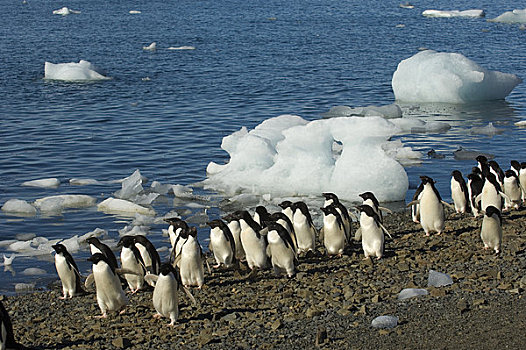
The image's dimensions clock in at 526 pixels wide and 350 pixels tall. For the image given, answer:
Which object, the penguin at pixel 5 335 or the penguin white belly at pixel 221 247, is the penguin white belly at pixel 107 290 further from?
the penguin white belly at pixel 221 247

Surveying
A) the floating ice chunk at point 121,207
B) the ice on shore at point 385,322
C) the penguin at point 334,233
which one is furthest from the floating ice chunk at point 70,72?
the ice on shore at point 385,322

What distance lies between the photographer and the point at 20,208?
13.0m

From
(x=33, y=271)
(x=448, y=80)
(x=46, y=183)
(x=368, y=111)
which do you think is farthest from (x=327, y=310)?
(x=448, y=80)

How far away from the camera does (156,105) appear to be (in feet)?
76.1

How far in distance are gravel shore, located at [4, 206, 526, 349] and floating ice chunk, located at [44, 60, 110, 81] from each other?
60.5ft

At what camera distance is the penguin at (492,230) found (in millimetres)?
8703

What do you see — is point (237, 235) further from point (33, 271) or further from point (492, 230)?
point (492, 230)

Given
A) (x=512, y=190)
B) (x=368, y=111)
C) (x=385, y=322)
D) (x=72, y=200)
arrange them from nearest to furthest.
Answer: (x=385, y=322), (x=512, y=190), (x=72, y=200), (x=368, y=111)

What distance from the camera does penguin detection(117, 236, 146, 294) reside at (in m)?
8.32

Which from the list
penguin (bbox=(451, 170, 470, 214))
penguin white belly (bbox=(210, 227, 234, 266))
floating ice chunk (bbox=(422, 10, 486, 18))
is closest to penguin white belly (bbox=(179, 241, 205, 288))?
penguin white belly (bbox=(210, 227, 234, 266))

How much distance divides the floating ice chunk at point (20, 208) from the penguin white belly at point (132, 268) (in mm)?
5164

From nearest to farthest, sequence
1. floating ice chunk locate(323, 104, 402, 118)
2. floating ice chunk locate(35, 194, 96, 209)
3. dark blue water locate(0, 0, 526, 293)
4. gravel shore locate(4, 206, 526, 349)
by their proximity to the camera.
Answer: gravel shore locate(4, 206, 526, 349), floating ice chunk locate(35, 194, 96, 209), dark blue water locate(0, 0, 526, 293), floating ice chunk locate(323, 104, 402, 118)

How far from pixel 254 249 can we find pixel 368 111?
38.8 ft

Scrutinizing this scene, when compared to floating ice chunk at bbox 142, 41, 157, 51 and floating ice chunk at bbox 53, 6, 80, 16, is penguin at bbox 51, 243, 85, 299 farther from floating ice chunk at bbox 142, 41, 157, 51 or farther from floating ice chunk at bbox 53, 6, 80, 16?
floating ice chunk at bbox 53, 6, 80, 16
